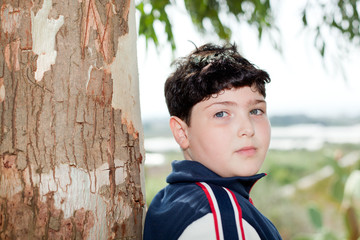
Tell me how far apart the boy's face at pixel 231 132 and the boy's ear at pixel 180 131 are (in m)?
0.06

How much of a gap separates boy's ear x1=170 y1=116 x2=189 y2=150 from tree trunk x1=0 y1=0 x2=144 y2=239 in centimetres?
27

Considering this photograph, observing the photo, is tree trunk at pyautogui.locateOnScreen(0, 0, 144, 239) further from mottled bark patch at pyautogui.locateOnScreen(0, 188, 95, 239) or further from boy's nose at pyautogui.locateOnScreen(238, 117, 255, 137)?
boy's nose at pyautogui.locateOnScreen(238, 117, 255, 137)

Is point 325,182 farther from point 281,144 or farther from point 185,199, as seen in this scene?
point 185,199

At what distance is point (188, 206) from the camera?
0.90 metres

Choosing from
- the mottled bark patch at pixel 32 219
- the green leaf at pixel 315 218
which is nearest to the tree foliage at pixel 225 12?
the mottled bark patch at pixel 32 219

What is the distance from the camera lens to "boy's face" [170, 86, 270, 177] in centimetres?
103

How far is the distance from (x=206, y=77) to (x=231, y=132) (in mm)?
170

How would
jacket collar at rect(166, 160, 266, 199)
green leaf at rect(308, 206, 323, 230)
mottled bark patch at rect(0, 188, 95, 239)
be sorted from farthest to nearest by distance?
1. green leaf at rect(308, 206, 323, 230)
2. jacket collar at rect(166, 160, 266, 199)
3. mottled bark patch at rect(0, 188, 95, 239)

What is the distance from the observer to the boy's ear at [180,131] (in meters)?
1.14

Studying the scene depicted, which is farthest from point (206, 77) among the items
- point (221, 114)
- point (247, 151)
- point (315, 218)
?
point (315, 218)

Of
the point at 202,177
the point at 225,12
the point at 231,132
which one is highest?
the point at 225,12

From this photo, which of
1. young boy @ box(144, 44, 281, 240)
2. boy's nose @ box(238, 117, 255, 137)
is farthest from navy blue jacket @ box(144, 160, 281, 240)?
boy's nose @ box(238, 117, 255, 137)

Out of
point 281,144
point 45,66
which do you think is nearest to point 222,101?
point 45,66

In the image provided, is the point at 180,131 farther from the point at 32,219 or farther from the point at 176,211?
the point at 32,219
